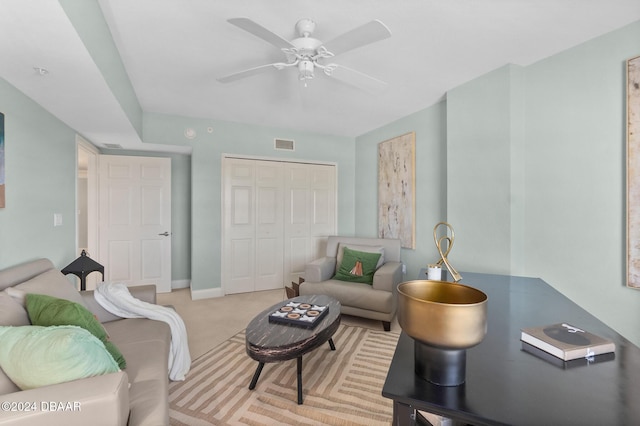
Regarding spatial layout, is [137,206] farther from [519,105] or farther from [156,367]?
[519,105]

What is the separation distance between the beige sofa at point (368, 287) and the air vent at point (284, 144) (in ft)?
6.24

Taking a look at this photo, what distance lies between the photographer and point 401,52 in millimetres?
2227

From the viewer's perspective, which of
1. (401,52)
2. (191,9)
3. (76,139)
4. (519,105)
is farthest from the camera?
(76,139)

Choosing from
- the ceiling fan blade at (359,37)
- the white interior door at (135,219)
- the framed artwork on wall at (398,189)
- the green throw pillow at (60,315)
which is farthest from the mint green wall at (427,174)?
the white interior door at (135,219)

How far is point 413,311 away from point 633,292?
2212 mm

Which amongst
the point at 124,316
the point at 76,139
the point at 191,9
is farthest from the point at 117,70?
the point at 124,316

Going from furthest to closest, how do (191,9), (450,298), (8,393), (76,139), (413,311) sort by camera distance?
(76,139)
(191,9)
(8,393)
(450,298)
(413,311)

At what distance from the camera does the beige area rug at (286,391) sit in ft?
5.47

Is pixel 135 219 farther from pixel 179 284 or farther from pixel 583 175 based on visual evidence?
pixel 583 175

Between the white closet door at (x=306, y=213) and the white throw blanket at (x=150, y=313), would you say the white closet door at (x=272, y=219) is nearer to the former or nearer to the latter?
the white closet door at (x=306, y=213)

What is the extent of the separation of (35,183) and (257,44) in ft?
6.56

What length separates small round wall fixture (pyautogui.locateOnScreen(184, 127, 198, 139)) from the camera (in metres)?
3.83

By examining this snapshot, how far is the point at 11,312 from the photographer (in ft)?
4.24

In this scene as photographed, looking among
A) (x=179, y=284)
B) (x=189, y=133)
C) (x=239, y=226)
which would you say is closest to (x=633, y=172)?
(x=239, y=226)
